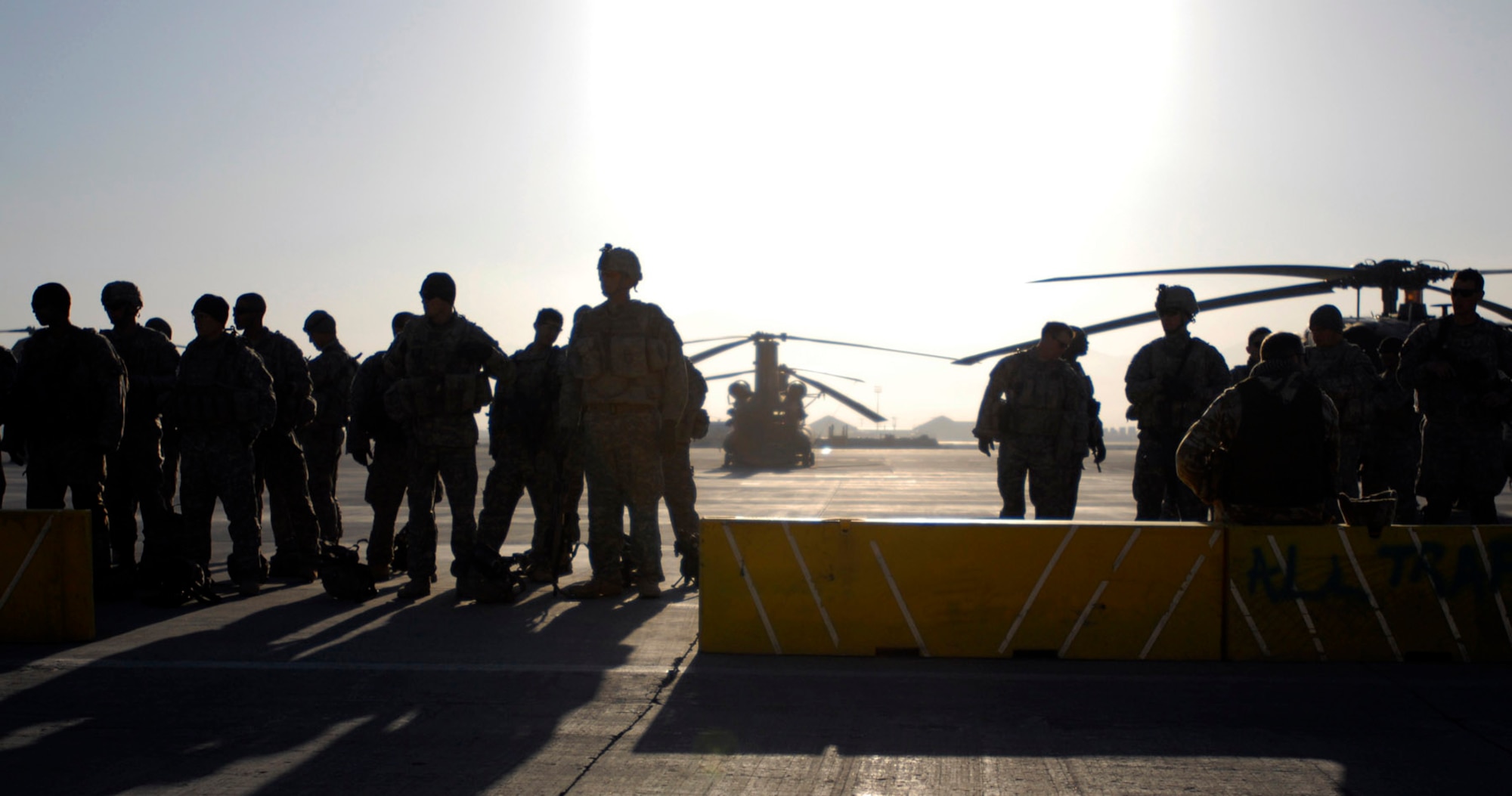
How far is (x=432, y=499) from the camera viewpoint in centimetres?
661

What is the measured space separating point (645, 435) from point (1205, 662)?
10.7 feet

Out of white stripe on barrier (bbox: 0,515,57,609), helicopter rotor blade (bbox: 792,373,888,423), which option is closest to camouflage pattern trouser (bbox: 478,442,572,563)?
white stripe on barrier (bbox: 0,515,57,609)

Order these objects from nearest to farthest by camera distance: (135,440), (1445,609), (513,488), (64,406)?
(1445,609) → (64,406) → (135,440) → (513,488)

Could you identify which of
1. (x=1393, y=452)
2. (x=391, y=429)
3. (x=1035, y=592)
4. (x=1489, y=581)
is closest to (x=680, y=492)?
(x=391, y=429)

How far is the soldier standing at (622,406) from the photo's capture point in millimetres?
6227

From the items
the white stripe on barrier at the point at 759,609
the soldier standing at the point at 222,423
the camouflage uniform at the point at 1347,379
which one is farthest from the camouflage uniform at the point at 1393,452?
the soldier standing at the point at 222,423

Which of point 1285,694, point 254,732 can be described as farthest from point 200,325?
point 1285,694

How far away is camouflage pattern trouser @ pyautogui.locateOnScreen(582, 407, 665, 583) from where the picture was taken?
6.29 meters

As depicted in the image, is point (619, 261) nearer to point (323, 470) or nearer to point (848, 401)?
point (323, 470)

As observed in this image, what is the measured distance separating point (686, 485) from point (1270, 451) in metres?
3.81

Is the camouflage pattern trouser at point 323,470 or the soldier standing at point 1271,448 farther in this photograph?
the camouflage pattern trouser at point 323,470

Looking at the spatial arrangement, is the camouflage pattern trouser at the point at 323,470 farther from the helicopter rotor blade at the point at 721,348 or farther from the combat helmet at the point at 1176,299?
the helicopter rotor blade at the point at 721,348

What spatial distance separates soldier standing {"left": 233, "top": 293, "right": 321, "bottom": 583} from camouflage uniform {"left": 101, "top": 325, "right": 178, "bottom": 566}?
0.60 m

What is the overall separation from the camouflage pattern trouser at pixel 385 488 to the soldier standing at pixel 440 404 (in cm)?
40
